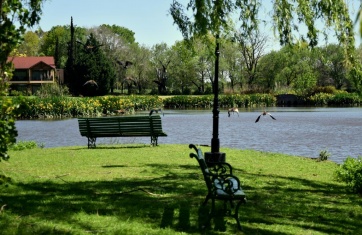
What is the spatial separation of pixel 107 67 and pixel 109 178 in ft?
192

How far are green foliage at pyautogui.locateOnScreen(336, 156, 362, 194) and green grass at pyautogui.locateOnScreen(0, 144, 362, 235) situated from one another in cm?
20

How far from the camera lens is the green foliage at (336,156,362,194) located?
Answer: 31.7ft

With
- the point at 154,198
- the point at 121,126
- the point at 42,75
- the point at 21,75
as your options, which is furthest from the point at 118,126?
the point at 21,75

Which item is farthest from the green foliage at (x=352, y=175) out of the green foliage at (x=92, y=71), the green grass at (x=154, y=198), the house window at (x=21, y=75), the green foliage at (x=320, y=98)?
the house window at (x=21, y=75)

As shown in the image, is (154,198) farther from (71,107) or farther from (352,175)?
(71,107)

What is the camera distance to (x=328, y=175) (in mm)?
12055

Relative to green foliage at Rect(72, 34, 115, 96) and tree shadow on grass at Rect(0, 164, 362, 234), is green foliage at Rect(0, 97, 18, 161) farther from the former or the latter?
green foliage at Rect(72, 34, 115, 96)

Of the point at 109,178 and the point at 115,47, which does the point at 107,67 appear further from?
the point at 109,178

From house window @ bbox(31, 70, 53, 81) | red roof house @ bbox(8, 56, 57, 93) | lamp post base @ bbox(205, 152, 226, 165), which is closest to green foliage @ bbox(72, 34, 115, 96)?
red roof house @ bbox(8, 56, 57, 93)

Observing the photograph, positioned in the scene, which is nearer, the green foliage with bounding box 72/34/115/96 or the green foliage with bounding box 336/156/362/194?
the green foliage with bounding box 336/156/362/194

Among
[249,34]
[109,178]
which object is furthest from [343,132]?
[109,178]

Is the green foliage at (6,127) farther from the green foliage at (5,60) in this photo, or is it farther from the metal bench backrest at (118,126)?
the metal bench backrest at (118,126)

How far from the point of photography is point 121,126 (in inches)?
674

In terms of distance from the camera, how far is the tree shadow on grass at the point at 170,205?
259 inches
